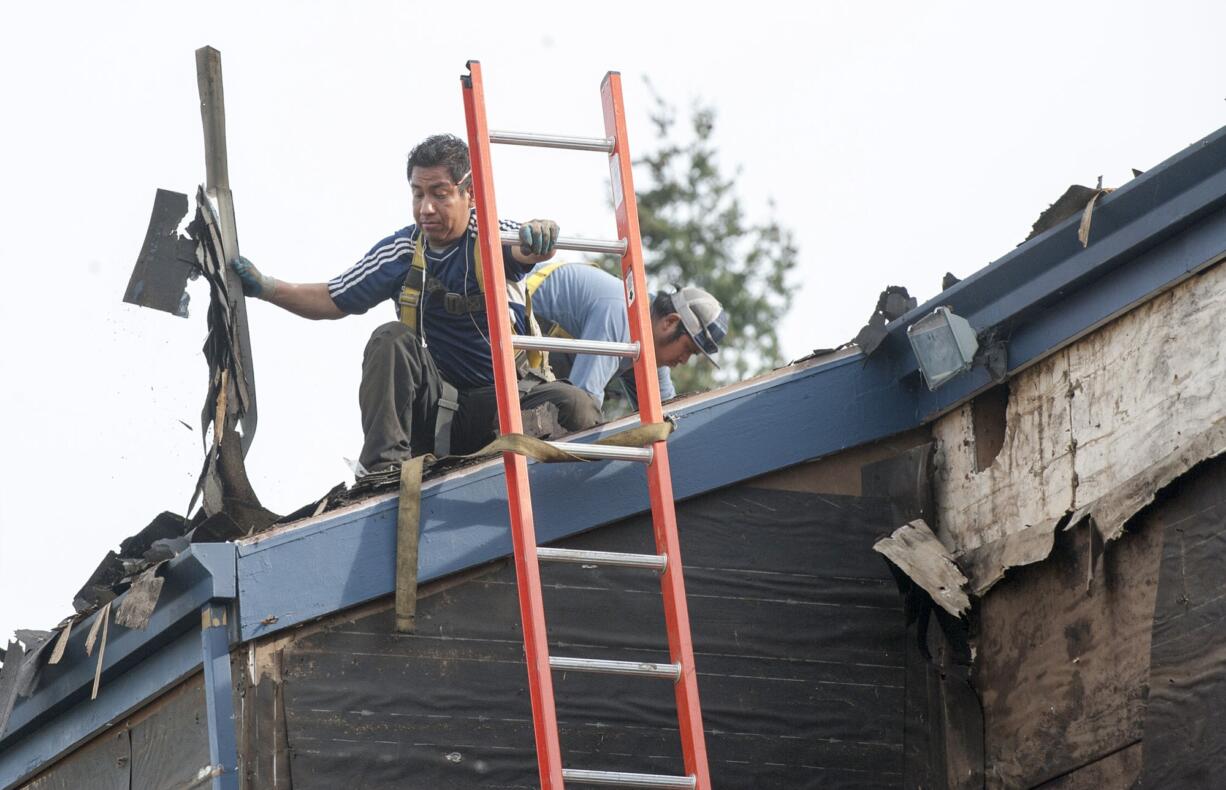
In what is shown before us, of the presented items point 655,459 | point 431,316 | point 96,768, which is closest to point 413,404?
point 431,316

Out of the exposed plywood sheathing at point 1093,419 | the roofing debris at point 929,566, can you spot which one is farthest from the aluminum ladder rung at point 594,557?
the exposed plywood sheathing at point 1093,419

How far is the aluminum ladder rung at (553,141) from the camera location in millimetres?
5223

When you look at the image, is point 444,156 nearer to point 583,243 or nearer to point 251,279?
point 251,279

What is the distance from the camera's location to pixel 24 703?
6.16 metres

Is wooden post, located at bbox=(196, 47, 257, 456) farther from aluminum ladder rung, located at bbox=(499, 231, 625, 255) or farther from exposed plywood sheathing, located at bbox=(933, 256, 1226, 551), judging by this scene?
exposed plywood sheathing, located at bbox=(933, 256, 1226, 551)

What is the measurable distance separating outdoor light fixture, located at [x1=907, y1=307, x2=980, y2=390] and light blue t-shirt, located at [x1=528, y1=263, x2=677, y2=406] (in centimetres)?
122

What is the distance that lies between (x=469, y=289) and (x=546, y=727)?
2316 millimetres

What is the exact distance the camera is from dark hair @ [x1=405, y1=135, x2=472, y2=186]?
665 centimetres

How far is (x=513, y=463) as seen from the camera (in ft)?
16.4

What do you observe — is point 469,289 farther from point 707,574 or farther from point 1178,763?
point 1178,763

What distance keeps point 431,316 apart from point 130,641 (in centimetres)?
177

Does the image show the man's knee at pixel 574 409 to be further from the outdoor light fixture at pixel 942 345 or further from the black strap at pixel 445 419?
the outdoor light fixture at pixel 942 345

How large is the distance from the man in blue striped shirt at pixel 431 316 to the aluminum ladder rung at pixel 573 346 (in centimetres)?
93

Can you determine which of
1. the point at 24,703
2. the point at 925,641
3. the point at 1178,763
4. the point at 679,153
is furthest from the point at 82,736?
the point at 679,153
